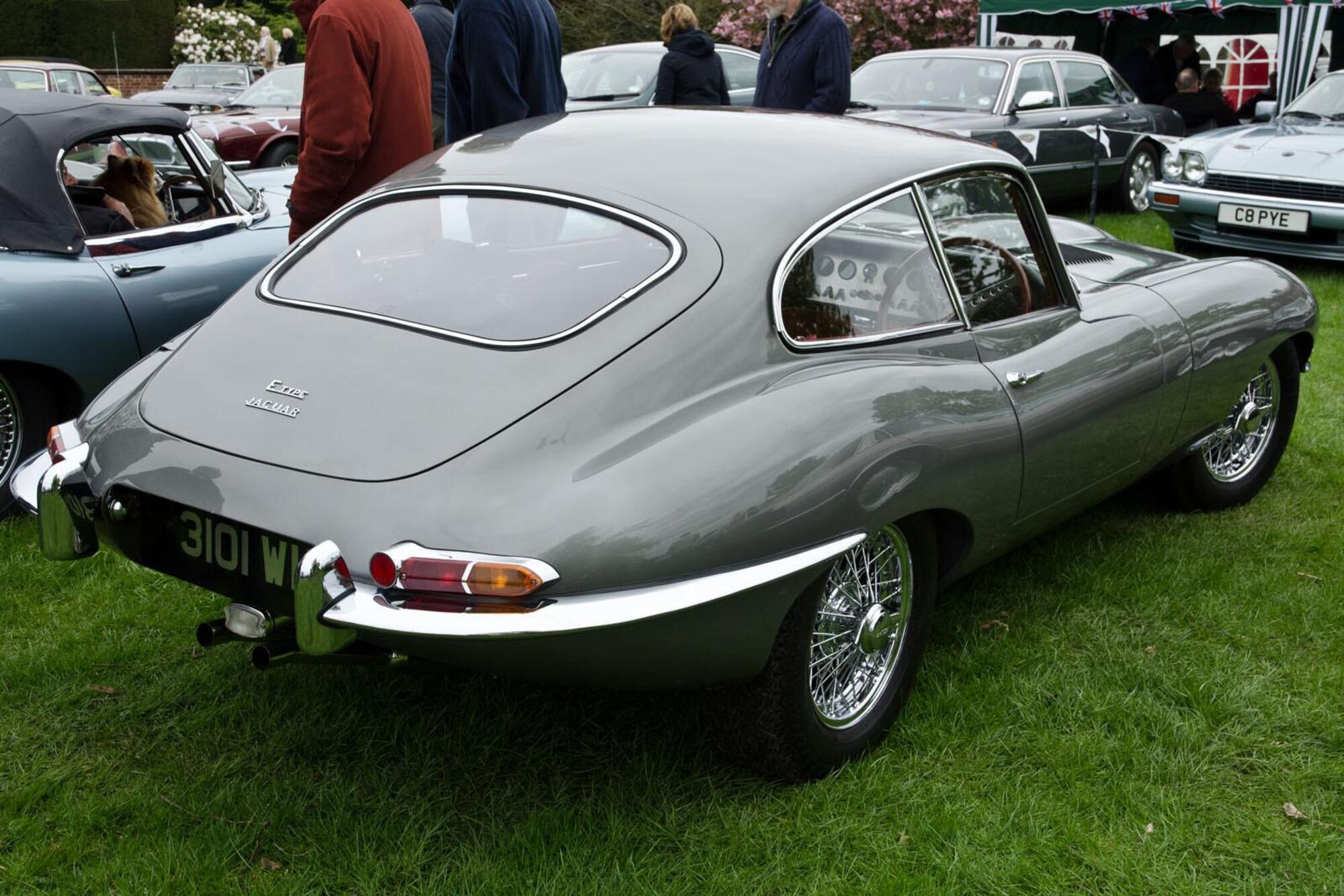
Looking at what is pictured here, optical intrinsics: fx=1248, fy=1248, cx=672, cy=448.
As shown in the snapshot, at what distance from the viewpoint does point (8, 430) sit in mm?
4094

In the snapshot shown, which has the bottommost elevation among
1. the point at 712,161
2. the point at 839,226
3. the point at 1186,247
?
the point at 1186,247

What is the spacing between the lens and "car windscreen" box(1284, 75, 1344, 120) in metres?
8.95

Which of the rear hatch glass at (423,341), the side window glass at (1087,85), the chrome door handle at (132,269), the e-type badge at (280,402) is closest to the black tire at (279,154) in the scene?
the side window glass at (1087,85)

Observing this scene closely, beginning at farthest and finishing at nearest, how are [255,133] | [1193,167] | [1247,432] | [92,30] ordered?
A: [92,30]
[255,133]
[1193,167]
[1247,432]

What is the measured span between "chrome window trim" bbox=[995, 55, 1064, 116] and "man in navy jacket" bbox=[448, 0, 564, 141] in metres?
5.46

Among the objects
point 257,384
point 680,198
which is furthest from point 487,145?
point 257,384

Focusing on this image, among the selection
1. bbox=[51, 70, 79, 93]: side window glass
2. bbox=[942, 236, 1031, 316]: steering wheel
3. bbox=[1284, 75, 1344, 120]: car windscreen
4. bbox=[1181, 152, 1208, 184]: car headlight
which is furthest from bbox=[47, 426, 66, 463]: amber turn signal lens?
bbox=[51, 70, 79, 93]: side window glass

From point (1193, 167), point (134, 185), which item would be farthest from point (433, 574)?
point (1193, 167)

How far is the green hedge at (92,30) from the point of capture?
94.1 ft

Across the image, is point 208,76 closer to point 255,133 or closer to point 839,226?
point 255,133

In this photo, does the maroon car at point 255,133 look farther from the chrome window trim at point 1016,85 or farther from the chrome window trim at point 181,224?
the chrome window trim at point 181,224

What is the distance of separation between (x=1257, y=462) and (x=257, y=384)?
3511mm

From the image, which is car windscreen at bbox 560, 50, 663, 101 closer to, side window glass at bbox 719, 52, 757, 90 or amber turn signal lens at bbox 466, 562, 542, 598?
side window glass at bbox 719, 52, 757, 90

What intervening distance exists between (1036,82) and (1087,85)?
3.43ft
